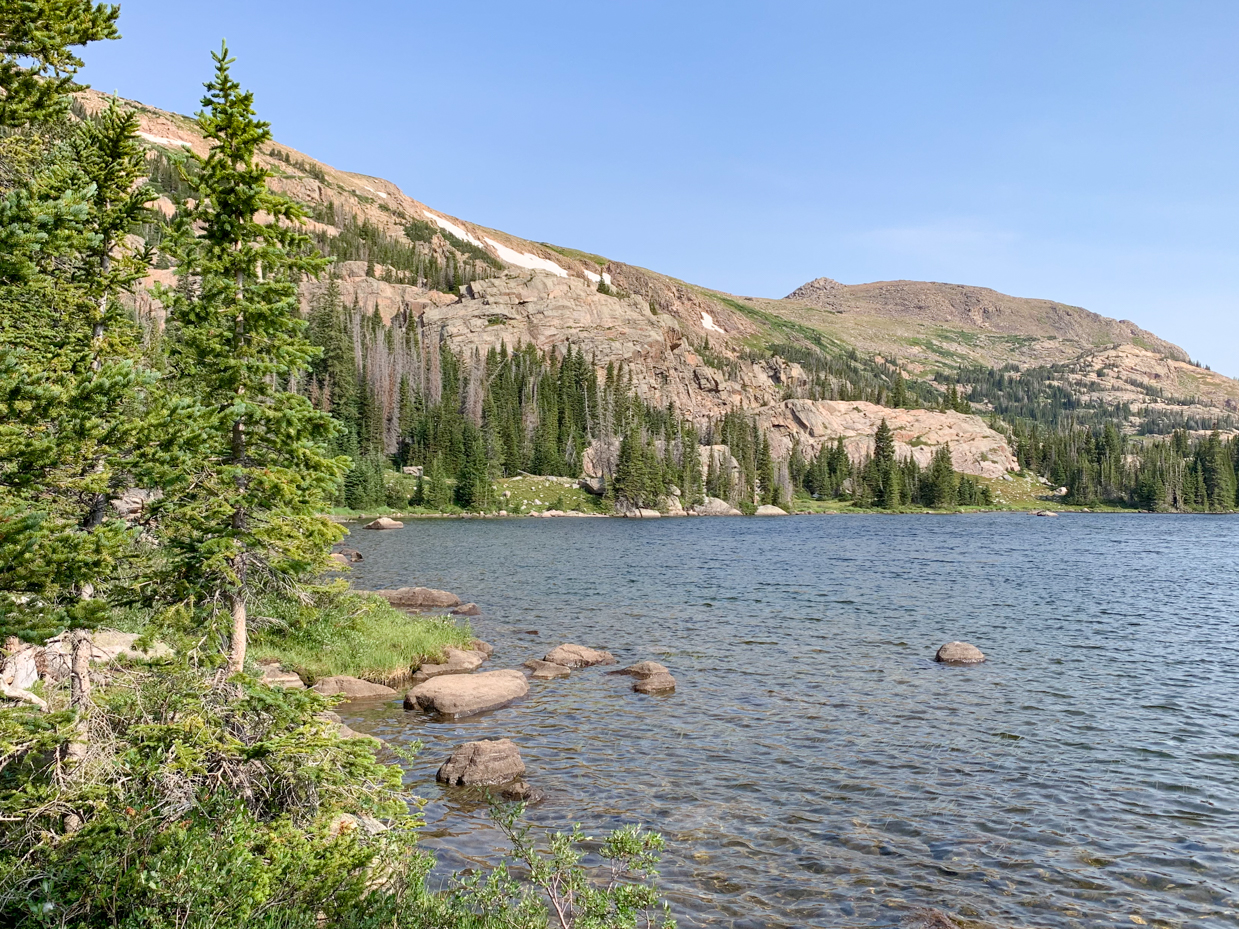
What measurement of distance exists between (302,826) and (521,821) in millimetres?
6567

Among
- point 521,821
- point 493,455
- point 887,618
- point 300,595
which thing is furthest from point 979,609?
point 493,455

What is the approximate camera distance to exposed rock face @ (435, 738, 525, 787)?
57.3ft

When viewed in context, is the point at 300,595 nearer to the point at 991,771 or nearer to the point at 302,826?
the point at 302,826

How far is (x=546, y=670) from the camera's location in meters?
28.0

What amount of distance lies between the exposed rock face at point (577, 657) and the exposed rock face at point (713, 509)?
130780 millimetres

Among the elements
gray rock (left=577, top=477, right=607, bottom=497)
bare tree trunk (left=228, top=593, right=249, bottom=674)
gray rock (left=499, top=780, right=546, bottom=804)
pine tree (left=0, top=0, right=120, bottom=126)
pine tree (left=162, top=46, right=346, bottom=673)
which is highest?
pine tree (left=0, top=0, right=120, bottom=126)

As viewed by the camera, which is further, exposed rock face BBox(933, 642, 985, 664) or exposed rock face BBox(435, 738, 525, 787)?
exposed rock face BBox(933, 642, 985, 664)

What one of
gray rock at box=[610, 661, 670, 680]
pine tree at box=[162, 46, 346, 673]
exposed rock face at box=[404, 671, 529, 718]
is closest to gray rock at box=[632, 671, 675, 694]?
gray rock at box=[610, 661, 670, 680]

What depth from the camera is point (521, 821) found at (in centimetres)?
1588

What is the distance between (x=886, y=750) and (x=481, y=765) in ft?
33.8

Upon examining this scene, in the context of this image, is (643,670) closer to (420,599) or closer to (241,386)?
(420,599)

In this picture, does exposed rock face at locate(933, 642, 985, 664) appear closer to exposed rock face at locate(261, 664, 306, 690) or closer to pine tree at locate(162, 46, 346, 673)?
exposed rock face at locate(261, 664, 306, 690)

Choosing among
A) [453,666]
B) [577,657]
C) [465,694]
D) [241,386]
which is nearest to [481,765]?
[465,694]

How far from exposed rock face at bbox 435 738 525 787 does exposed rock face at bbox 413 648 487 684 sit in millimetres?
8823
